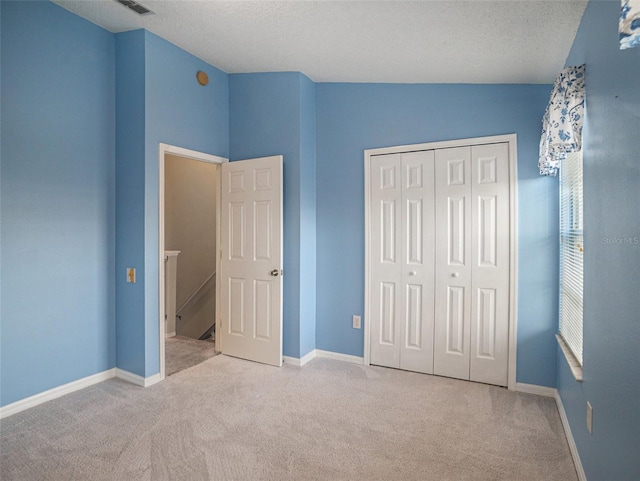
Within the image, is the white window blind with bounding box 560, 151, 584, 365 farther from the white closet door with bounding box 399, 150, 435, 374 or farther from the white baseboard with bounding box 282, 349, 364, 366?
the white baseboard with bounding box 282, 349, 364, 366

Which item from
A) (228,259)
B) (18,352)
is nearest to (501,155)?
(228,259)

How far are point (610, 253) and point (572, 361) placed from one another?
1037 millimetres

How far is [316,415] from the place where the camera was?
254 centimetres

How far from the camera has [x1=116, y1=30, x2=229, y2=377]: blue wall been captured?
2.99 m

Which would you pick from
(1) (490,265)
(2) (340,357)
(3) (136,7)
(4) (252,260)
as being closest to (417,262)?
(1) (490,265)

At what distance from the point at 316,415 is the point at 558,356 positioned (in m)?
1.87

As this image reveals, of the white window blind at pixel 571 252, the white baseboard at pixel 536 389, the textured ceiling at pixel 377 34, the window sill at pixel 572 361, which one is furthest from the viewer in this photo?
the white baseboard at pixel 536 389

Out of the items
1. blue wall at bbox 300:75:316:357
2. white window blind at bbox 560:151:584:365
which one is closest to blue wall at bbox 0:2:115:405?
blue wall at bbox 300:75:316:357

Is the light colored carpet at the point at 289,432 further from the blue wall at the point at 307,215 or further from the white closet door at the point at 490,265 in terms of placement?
the blue wall at the point at 307,215

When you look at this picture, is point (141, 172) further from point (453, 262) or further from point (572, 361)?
point (572, 361)

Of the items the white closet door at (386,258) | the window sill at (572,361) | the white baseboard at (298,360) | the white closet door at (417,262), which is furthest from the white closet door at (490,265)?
the white baseboard at (298,360)

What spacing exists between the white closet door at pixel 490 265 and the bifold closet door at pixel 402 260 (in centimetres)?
36

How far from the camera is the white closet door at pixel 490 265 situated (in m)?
2.96

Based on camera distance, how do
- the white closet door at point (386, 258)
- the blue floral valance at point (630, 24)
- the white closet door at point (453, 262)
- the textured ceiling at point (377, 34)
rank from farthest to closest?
the white closet door at point (386, 258)
the white closet door at point (453, 262)
the textured ceiling at point (377, 34)
the blue floral valance at point (630, 24)
